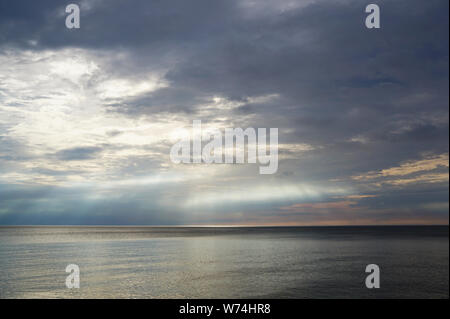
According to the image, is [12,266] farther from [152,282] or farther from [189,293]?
[189,293]

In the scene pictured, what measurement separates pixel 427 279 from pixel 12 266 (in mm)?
60373
